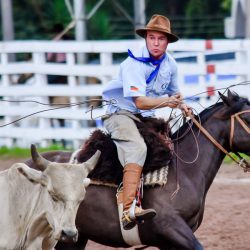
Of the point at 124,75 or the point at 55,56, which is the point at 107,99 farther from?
the point at 55,56

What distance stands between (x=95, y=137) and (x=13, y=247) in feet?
4.81

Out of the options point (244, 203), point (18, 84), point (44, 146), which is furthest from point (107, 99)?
point (18, 84)

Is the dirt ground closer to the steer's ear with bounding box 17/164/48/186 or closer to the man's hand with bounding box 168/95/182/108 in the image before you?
the man's hand with bounding box 168/95/182/108

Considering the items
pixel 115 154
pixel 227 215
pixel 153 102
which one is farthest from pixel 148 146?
pixel 227 215

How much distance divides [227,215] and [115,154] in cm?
285

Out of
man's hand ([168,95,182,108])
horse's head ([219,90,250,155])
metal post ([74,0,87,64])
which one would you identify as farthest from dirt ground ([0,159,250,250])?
metal post ([74,0,87,64])

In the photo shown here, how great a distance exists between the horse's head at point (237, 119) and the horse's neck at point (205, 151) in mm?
101

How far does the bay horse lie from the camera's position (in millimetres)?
7488

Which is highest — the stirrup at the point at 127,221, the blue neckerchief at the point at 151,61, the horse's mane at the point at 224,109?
the blue neckerchief at the point at 151,61

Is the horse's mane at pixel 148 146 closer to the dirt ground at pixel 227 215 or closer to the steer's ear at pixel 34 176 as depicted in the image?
the steer's ear at pixel 34 176

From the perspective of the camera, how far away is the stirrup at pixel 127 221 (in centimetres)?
740

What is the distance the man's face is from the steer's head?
136cm

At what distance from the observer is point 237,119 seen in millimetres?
7809

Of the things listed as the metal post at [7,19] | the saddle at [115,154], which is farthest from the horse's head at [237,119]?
the metal post at [7,19]
